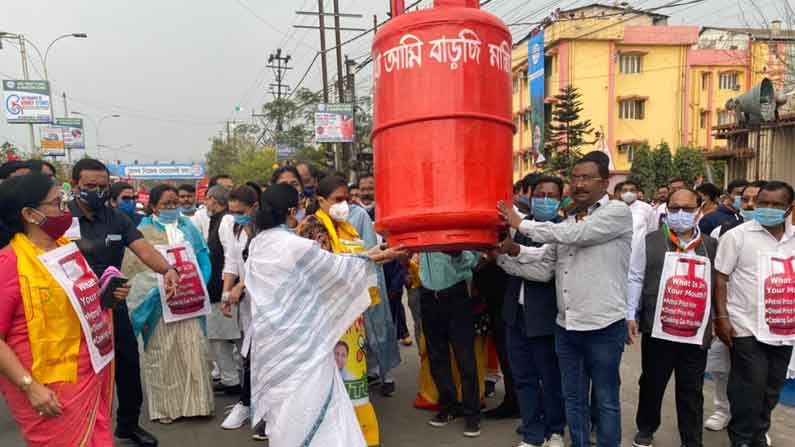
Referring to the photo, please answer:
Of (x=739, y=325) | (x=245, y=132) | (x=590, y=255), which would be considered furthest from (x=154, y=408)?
(x=245, y=132)

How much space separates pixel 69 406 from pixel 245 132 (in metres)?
53.0

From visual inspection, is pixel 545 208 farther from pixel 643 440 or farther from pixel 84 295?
pixel 84 295

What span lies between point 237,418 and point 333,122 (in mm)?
18551

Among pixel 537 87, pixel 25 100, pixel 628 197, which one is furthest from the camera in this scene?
pixel 25 100

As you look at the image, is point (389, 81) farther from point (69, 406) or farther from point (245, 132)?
point (245, 132)

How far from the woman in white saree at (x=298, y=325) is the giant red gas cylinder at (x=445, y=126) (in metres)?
0.46

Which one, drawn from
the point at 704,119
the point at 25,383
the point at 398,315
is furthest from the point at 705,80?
the point at 25,383

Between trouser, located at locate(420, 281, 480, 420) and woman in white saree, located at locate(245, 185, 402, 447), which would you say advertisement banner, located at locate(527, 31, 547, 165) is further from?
woman in white saree, located at locate(245, 185, 402, 447)

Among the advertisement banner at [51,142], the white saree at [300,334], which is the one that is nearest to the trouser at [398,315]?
the white saree at [300,334]

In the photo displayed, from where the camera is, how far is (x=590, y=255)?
3.02 metres

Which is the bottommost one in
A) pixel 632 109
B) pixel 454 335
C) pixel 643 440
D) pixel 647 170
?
pixel 643 440

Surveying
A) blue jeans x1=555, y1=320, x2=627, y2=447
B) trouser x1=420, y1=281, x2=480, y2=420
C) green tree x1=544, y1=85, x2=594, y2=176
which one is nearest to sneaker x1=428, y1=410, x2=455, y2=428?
trouser x1=420, y1=281, x2=480, y2=420

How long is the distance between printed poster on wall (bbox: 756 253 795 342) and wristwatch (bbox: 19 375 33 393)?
145 inches

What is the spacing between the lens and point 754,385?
11.1ft
